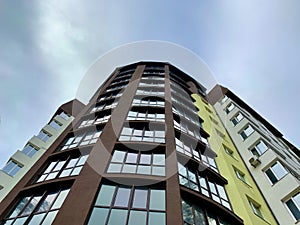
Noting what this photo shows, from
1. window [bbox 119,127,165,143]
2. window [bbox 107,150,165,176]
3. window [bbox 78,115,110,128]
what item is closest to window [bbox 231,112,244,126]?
window [bbox 119,127,165,143]

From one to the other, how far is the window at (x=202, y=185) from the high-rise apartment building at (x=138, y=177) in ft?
0.20

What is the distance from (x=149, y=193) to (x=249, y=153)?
443 inches

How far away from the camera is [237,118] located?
77.5 feet

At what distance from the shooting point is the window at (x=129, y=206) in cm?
892

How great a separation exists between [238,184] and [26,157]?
1299 centimetres

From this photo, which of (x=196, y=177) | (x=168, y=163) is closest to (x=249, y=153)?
(x=196, y=177)

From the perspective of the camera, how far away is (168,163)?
12164 mm

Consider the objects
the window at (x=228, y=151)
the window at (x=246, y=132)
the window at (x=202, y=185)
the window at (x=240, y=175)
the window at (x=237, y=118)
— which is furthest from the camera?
the window at (x=237, y=118)

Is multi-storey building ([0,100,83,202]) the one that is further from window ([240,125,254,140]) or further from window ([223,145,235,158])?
window ([240,125,254,140])

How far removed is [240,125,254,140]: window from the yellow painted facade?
3.64 ft

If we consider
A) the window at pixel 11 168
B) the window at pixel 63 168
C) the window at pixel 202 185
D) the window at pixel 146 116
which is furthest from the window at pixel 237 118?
the window at pixel 11 168

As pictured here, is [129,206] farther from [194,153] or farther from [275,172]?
[275,172]

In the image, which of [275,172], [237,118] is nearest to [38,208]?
[275,172]

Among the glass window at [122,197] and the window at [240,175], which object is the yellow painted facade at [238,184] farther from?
the glass window at [122,197]
